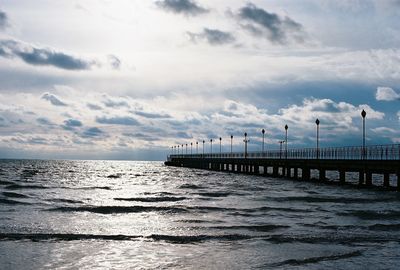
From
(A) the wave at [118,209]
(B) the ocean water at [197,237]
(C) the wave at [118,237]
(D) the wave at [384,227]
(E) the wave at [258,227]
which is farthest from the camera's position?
(A) the wave at [118,209]

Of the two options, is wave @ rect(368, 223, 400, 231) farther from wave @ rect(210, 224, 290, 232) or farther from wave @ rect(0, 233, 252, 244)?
wave @ rect(0, 233, 252, 244)

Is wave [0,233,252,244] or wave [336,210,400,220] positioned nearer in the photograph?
wave [0,233,252,244]

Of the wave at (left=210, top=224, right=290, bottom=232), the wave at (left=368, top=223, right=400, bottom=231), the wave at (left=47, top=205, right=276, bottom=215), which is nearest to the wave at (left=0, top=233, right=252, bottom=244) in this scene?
the wave at (left=210, top=224, right=290, bottom=232)

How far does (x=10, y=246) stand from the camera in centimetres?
1343

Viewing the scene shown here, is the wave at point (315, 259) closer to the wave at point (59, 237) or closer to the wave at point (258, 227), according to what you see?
the wave at point (258, 227)

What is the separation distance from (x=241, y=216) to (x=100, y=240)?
812 cm

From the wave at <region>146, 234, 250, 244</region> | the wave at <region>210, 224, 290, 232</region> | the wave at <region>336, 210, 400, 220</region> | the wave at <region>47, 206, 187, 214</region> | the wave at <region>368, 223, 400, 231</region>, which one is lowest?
the wave at <region>47, 206, 187, 214</region>

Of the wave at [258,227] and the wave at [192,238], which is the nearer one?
the wave at [192,238]

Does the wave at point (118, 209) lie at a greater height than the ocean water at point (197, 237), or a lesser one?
→ lesser

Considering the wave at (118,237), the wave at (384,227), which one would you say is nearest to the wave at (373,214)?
the wave at (384,227)

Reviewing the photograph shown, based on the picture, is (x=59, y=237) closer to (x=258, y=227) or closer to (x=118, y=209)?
(x=258, y=227)

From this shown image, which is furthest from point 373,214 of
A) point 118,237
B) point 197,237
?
point 118,237

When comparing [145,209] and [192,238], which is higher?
[192,238]

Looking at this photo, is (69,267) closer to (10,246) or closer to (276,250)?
(10,246)
